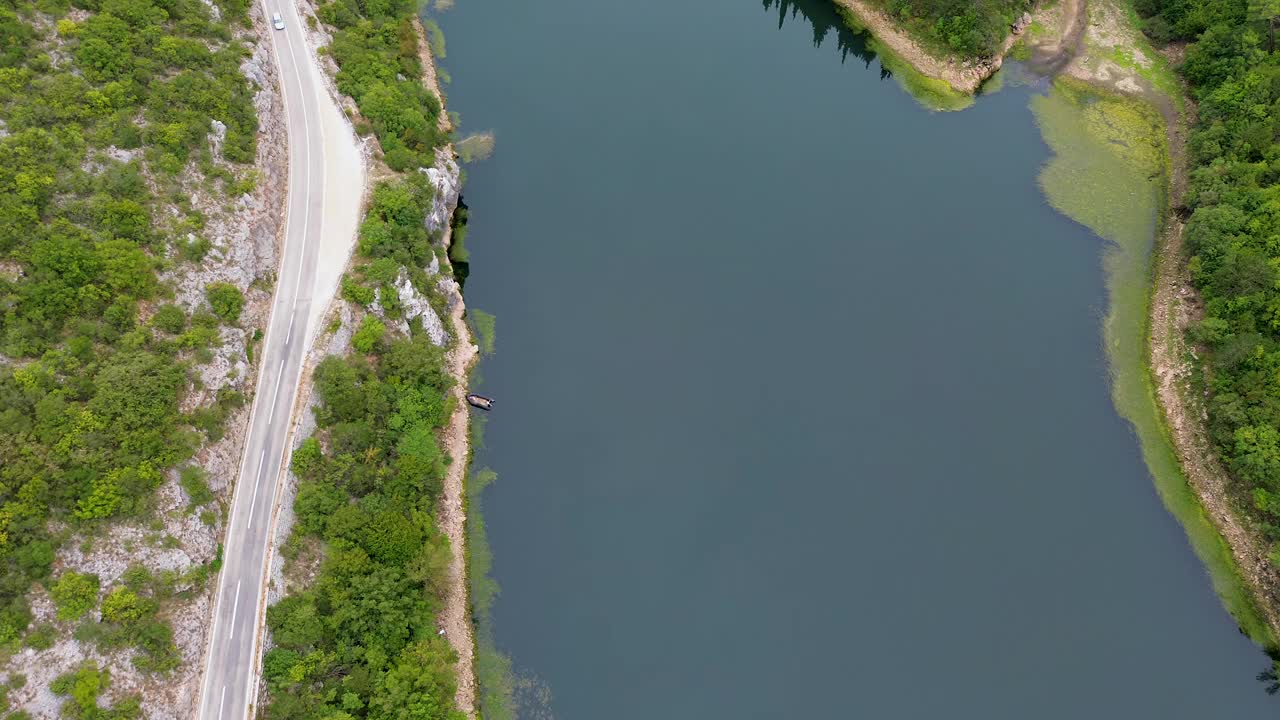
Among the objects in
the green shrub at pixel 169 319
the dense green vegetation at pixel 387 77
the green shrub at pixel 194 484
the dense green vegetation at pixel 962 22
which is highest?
the dense green vegetation at pixel 962 22

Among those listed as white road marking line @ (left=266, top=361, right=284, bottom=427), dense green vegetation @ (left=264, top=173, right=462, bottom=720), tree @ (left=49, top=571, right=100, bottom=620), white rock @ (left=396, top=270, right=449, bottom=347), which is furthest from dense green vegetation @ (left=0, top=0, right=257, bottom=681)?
white rock @ (left=396, top=270, right=449, bottom=347)

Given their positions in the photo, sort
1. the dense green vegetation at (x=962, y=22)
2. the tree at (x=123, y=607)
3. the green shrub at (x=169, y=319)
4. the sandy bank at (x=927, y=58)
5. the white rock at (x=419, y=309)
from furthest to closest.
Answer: the sandy bank at (x=927, y=58)
the dense green vegetation at (x=962, y=22)
the white rock at (x=419, y=309)
the green shrub at (x=169, y=319)
the tree at (x=123, y=607)

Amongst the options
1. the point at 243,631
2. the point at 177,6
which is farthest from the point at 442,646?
the point at 177,6

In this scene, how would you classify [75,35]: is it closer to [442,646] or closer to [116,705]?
[116,705]

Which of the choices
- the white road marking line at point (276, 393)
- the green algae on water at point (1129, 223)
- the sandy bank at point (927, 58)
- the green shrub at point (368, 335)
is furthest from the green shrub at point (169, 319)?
the sandy bank at point (927, 58)

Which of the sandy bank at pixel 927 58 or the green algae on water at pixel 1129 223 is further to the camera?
the sandy bank at pixel 927 58

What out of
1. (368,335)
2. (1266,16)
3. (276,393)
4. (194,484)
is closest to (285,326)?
(276,393)

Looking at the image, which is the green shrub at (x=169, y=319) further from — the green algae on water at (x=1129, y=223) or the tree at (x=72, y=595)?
the green algae on water at (x=1129, y=223)
